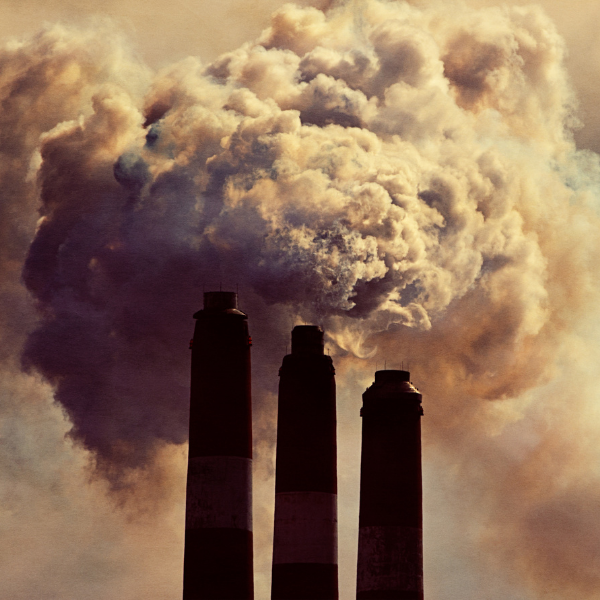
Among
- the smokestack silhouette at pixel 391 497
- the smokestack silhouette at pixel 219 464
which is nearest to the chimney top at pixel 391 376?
the smokestack silhouette at pixel 391 497

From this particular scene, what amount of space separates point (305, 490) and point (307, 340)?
500cm

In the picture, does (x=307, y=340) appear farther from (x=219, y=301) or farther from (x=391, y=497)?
(x=391, y=497)

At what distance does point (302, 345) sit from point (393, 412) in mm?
4024

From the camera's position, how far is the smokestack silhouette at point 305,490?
46000mm

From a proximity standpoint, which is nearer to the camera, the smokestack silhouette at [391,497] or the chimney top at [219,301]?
the chimney top at [219,301]

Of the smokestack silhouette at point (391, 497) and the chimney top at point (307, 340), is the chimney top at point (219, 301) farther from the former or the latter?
the smokestack silhouette at point (391, 497)

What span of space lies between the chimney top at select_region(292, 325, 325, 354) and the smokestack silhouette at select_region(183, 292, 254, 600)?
3717mm

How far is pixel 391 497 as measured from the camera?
160ft

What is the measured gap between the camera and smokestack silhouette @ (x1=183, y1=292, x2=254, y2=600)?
140ft

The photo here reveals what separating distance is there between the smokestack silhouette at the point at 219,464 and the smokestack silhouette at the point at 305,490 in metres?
2.77

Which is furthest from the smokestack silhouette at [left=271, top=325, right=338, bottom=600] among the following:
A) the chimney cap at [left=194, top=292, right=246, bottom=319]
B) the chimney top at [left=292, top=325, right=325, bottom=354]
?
the chimney cap at [left=194, top=292, right=246, bottom=319]

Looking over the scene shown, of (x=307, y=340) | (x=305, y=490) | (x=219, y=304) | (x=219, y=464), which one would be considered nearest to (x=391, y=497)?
(x=305, y=490)

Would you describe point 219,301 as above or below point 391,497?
above

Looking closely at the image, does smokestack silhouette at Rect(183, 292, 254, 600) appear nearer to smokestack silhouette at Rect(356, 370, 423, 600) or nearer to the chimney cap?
the chimney cap
